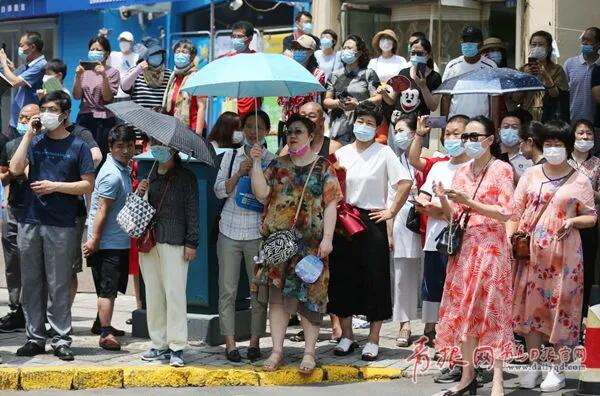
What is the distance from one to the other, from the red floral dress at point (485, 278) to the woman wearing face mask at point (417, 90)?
3.63 m

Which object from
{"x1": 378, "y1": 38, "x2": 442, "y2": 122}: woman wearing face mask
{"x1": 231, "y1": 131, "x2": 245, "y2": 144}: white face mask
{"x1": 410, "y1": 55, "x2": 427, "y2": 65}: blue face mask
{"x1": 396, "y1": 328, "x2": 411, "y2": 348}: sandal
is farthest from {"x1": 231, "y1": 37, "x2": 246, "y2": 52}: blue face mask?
{"x1": 396, "y1": 328, "x2": 411, "y2": 348}: sandal

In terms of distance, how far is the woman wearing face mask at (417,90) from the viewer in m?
12.5

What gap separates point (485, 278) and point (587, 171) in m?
2.45

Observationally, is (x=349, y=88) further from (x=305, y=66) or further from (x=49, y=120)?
(x=49, y=120)

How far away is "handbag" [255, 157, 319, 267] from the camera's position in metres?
9.48

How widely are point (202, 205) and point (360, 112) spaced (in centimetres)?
167

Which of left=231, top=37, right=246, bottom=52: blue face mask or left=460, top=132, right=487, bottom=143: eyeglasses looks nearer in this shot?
left=460, top=132, right=487, bottom=143: eyeglasses

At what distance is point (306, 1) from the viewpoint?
17.0 metres

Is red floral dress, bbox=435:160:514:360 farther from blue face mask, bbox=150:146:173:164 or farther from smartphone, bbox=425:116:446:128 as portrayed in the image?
blue face mask, bbox=150:146:173:164

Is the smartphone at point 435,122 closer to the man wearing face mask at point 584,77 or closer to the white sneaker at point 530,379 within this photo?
the white sneaker at point 530,379

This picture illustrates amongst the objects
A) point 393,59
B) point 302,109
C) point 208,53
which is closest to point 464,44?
point 393,59

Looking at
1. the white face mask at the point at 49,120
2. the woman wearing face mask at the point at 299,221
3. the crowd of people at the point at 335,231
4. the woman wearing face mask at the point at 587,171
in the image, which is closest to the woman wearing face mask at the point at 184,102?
the crowd of people at the point at 335,231

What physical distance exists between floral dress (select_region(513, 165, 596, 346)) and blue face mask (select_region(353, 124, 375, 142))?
55.5 inches

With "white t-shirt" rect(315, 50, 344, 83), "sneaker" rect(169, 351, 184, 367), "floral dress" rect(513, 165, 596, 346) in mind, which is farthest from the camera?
"white t-shirt" rect(315, 50, 344, 83)
